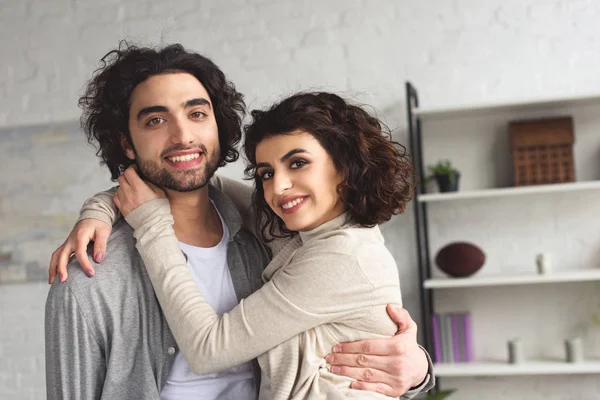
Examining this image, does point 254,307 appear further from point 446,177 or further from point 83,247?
point 446,177

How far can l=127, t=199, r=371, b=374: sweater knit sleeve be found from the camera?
1346 millimetres

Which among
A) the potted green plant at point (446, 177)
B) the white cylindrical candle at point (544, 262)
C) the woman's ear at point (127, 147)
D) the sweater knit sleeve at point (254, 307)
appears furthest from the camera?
the potted green plant at point (446, 177)

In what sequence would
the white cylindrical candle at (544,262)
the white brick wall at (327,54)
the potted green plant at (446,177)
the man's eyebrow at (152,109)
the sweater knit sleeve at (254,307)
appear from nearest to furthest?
the sweater knit sleeve at (254,307)
the man's eyebrow at (152,109)
the white cylindrical candle at (544,262)
the potted green plant at (446,177)
the white brick wall at (327,54)

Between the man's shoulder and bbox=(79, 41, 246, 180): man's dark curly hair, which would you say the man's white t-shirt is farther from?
bbox=(79, 41, 246, 180): man's dark curly hair

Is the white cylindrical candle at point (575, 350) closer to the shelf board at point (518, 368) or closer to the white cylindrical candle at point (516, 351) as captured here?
the shelf board at point (518, 368)

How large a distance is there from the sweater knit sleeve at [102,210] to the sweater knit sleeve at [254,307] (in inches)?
7.5

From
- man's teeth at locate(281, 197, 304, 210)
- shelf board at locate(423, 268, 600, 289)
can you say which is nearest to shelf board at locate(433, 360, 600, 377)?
shelf board at locate(423, 268, 600, 289)

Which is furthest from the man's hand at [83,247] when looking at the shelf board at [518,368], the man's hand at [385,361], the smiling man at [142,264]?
the shelf board at [518,368]

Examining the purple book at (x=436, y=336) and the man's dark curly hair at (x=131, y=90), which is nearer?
the man's dark curly hair at (x=131, y=90)

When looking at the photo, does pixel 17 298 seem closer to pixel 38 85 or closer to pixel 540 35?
pixel 38 85

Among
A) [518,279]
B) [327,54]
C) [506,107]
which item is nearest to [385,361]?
[518,279]

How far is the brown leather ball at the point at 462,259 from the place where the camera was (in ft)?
10.9

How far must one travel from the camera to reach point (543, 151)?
132 inches

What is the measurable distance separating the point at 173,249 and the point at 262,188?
0.32 meters
